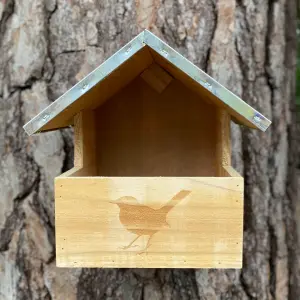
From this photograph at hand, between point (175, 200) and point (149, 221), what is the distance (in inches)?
2.4

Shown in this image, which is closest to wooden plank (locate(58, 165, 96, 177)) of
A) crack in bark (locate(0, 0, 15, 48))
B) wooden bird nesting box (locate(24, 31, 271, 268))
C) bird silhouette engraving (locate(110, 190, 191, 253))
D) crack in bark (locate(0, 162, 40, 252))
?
wooden bird nesting box (locate(24, 31, 271, 268))

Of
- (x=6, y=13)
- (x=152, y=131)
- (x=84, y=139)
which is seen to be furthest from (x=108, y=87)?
(x=6, y=13)

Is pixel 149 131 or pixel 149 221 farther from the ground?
pixel 149 131

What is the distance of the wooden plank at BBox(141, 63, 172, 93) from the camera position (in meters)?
1.07

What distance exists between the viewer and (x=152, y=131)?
1.18 metres

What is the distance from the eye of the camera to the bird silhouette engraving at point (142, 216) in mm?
821

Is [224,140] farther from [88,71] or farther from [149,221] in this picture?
[88,71]

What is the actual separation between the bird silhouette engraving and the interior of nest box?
1.06 feet

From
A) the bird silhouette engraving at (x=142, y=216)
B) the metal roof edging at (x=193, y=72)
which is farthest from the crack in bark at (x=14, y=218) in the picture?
the metal roof edging at (x=193, y=72)

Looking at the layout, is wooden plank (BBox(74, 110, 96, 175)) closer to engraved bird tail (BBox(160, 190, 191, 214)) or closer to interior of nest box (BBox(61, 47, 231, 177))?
interior of nest box (BBox(61, 47, 231, 177))

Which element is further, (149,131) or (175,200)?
(149,131)

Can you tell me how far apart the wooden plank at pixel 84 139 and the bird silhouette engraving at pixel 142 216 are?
7.2 inches

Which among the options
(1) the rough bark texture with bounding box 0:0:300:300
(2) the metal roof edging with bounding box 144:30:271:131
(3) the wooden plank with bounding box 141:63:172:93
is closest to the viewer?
(2) the metal roof edging with bounding box 144:30:271:131

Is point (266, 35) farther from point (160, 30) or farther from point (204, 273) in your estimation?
point (204, 273)
